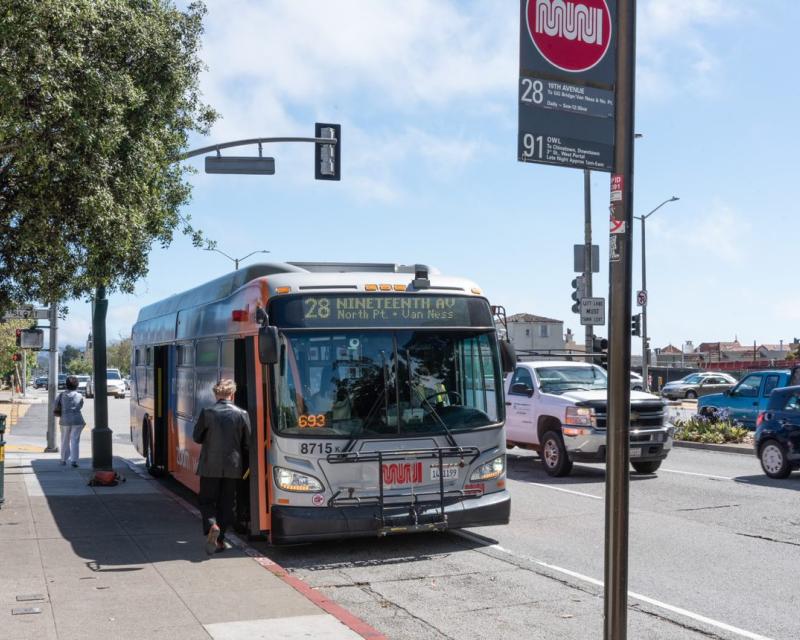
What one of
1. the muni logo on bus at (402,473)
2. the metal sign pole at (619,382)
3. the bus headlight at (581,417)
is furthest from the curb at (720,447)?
the metal sign pole at (619,382)

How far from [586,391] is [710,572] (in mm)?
→ 7950

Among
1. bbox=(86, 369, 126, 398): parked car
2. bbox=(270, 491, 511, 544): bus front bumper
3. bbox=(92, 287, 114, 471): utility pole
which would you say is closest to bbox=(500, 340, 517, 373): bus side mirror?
bbox=(270, 491, 511, 544): bus front bumper

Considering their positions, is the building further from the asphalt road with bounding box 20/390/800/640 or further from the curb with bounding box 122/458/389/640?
the curb with bounding box 122/458/389/640

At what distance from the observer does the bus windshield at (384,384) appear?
31.4 ft

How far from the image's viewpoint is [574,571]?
912 centimetres

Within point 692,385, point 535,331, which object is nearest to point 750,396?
point 692,385

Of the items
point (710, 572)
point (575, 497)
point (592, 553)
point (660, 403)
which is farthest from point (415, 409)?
point (660, 403)

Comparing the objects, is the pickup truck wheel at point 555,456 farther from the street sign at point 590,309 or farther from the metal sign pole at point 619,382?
the metal sign pole at point 619,382

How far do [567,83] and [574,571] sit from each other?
5701mm

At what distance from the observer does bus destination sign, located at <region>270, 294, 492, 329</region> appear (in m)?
9.77

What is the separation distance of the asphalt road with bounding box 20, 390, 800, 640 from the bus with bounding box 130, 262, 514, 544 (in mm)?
554

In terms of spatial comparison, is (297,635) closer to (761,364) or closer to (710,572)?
(710,572)

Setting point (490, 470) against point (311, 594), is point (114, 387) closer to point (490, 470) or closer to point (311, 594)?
point (490, 470)

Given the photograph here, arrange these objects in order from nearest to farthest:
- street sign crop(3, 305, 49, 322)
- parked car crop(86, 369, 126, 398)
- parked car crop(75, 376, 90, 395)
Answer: street sign crop(3, 305, 49, 322), parked car crop(86, 369, 126, 398), parked car crop(75, 376, 90, 395)
